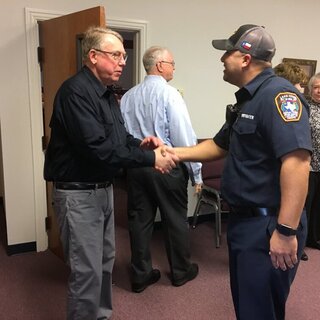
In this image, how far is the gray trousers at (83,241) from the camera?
1750 millimetres

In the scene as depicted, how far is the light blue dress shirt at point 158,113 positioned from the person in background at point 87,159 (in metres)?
0.56

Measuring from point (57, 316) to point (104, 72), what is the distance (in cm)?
144

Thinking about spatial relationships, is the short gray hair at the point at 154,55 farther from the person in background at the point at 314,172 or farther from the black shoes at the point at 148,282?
the black shoes at the point at 148,282

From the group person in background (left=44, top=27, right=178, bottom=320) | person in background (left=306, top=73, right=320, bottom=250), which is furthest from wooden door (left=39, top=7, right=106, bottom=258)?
person in background (left=306, top=73, right=320, bottom=250)

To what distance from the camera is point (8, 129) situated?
278 centimetres

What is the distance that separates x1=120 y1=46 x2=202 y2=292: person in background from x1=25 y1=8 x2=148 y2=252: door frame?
0.72 metres

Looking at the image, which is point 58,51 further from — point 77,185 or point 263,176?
point 263,176

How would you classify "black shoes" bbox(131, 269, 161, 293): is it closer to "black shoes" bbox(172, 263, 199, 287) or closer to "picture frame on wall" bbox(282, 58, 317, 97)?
"black shoes" bbox(172, 263, 199, 287)

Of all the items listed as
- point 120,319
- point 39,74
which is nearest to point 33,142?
point 39,74

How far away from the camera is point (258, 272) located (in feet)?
4.72

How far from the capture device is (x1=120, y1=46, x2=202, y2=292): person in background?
240 centimetres

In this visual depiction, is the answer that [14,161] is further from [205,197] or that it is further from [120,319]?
[205,197]

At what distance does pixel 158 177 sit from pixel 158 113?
1.35 ft

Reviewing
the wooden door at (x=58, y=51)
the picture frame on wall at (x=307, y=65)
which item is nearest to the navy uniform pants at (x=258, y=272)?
the wooden door at (x=58, y=51)
